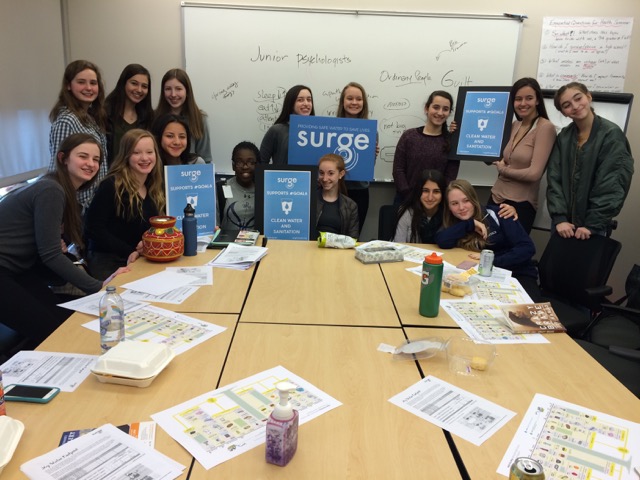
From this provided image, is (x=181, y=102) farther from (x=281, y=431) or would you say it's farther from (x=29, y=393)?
(x=281, y=431)

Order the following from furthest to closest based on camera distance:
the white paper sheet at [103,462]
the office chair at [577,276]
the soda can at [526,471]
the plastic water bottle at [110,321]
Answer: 1. the office chair at [577,276]
2. the plastic water bottle at [110,321]
3. the white paper sheet at [103,462]
4. the soda can at [526,471]

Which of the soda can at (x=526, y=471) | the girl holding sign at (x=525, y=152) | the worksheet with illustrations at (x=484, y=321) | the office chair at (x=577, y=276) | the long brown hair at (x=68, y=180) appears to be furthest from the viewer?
the girl holding sign at (x=525, y=152)

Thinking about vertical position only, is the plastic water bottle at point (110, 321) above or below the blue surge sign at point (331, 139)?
below

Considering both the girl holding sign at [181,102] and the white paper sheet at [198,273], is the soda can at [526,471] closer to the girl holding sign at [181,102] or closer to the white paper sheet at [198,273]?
the white paper sheet at [198,273]

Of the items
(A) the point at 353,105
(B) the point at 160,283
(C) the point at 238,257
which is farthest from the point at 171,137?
(A) the point at 353,105

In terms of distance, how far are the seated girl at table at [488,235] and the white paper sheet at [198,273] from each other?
53.0 inches

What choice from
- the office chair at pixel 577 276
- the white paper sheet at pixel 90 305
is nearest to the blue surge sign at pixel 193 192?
the white paper sheet at pixel 90 305

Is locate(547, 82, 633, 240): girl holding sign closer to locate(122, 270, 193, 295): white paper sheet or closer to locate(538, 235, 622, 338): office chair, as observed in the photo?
locate(538, 235, 622, 338): office chair

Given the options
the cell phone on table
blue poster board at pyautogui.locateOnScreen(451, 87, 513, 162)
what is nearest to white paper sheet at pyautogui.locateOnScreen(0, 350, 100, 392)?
the cell phone on table

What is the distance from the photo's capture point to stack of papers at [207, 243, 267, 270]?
242 cm

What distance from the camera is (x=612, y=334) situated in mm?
2477

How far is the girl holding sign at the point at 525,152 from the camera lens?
133 inches

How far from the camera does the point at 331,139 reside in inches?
140

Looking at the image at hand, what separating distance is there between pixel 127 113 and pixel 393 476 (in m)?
3.13
